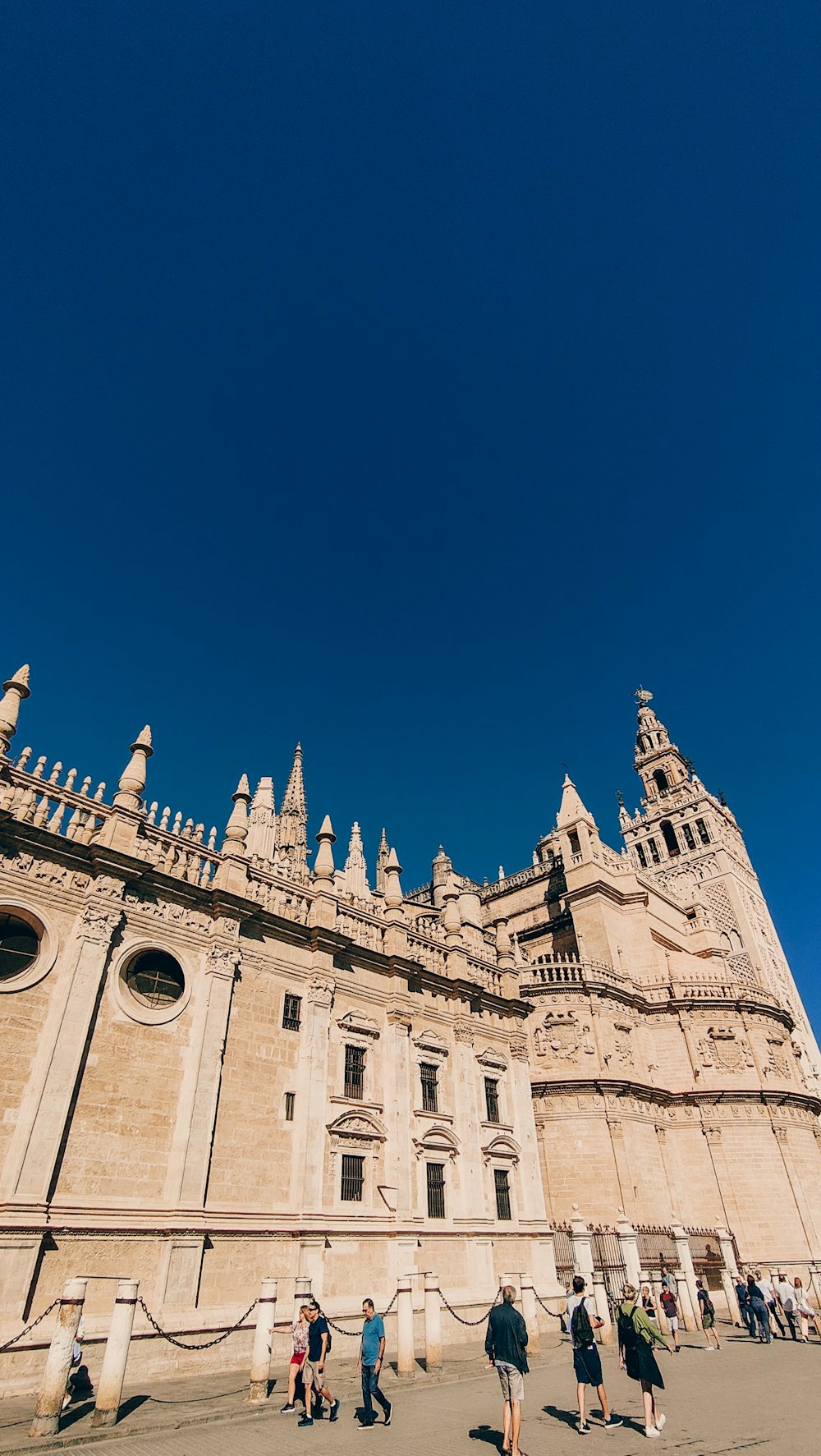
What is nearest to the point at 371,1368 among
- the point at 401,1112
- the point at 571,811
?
the point at 401,1112

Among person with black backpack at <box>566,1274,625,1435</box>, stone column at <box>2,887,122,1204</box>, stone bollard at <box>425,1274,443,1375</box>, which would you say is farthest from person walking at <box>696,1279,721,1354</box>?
stone column at <box>2,887,122,1204</box>

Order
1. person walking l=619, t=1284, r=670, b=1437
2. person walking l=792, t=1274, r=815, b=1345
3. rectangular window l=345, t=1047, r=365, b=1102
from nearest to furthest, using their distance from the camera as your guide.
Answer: person walking l=619, t=1284, r=670, b=1437 → rectangular window l=345, t=1047, r=365, b=1102 → person walking l=792, t=1274, r=815, b=1345

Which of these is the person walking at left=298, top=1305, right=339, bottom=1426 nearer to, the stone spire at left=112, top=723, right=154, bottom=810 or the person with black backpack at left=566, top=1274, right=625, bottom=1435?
the person with black backpack at left=566, top=1274, right=625, bottom=1435

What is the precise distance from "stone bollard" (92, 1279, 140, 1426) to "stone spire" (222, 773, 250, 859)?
10355mm

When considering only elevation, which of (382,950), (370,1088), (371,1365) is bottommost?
(371,1365)

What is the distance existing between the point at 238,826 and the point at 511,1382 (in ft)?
47.1

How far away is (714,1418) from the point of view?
1138 cm

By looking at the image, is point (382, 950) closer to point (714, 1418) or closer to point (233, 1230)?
point (233, 1230)

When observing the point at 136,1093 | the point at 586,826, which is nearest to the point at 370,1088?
the point at 136,1093

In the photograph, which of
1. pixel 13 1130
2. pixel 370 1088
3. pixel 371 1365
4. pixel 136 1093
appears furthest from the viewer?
pixel 370 1088

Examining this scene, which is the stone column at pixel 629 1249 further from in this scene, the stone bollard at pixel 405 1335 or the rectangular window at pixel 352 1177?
the stone bollard at pixel 405 1335

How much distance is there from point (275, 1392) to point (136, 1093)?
6168 mm

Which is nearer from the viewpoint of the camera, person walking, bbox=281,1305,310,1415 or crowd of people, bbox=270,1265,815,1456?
crowd of people, bbox=270,1265,815,1456

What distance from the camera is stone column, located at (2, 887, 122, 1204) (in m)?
13.6
